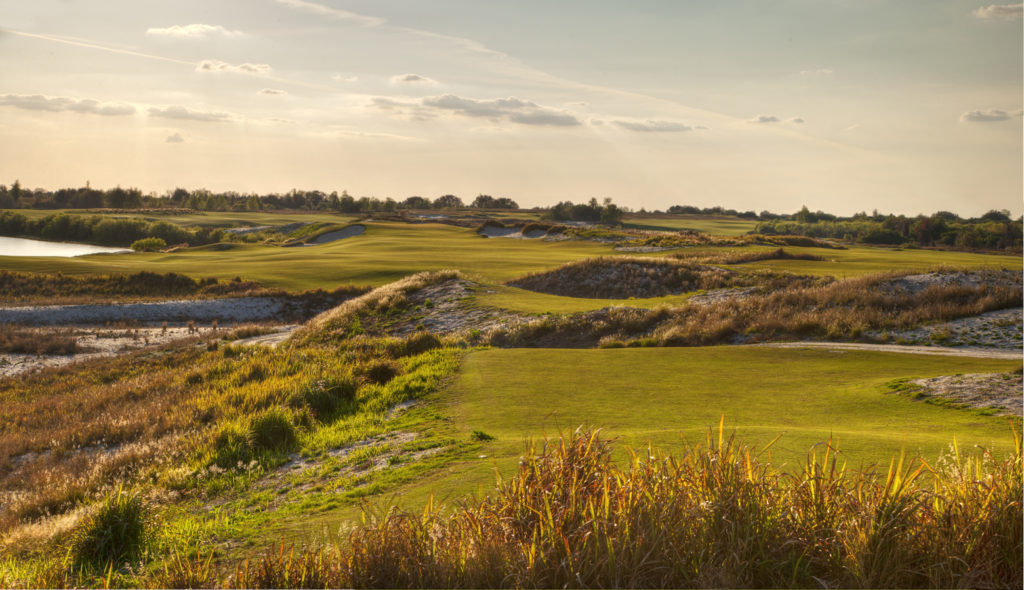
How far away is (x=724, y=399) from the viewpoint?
14.9 m

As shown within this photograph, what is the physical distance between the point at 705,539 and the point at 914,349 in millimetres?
20943

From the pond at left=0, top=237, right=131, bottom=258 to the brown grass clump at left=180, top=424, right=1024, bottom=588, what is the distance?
339ft

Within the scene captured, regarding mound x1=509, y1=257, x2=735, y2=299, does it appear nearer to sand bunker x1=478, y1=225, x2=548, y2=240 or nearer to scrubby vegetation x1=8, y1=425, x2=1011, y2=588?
scrubby vegetation x1=8, y1=425, x2=1011, y2=588

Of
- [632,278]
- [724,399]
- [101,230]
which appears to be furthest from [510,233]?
[724,399]

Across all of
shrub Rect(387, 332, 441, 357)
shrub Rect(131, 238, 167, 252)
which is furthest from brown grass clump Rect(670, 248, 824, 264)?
shrub Rect(131, 238, 167, 252)

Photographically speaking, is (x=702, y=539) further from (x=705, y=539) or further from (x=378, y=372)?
(x=378, y=372)

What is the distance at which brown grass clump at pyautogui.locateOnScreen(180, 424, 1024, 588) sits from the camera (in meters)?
5.12

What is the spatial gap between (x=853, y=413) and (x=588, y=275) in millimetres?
35244

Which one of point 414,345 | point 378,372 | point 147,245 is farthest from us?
point 147,245

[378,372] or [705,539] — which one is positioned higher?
[705,539]

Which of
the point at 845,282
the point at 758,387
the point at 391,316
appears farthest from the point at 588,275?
the point at 758,387

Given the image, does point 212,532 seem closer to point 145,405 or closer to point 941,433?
point 941,433

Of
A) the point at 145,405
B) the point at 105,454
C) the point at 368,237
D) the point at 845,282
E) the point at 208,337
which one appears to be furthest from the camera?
the point at 368,237

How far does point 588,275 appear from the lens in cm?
4831
